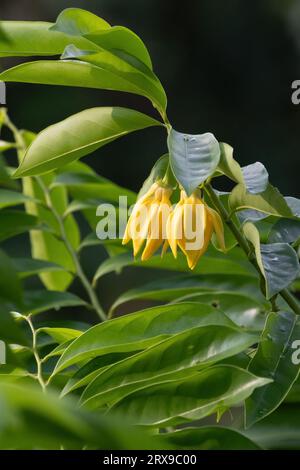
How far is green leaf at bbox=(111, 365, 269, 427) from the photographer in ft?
2.15

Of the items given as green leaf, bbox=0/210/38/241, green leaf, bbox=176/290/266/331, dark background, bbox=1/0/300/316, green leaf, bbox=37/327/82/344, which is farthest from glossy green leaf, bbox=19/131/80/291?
dark background, bbox=1/0/300/316

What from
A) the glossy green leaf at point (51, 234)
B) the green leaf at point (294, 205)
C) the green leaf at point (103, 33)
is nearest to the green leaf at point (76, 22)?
the green leaf at point (103, 33)

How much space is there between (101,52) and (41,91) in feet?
13.3

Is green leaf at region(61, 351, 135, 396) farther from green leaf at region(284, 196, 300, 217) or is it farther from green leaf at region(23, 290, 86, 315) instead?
green leaf at region(23, 290, 86, 315)

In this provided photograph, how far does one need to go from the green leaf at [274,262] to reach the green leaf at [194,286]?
32 centimetres

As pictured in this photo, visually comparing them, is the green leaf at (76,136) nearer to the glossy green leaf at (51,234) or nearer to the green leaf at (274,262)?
the green leaf at (274,262)

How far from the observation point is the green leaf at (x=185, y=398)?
0.65 metres

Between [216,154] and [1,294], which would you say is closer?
[1,294]

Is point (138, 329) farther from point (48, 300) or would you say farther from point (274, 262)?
point (48, 300)

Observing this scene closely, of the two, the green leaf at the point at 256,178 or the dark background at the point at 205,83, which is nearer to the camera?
the green leaf at the point at 256,178

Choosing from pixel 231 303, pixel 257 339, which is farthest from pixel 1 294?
pixel 231 303

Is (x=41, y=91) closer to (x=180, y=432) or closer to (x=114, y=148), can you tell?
(x=114, y=148)

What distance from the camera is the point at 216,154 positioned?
2.35 ft
